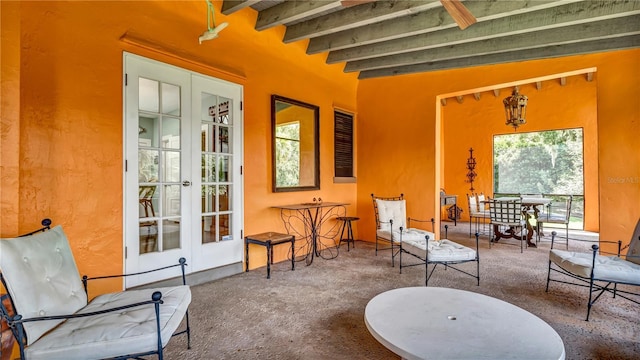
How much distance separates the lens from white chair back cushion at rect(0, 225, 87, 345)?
4.72ft

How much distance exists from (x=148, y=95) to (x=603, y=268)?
4249 mm

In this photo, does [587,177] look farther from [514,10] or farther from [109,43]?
[109,43]

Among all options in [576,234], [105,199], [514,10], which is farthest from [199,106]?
[576,234]

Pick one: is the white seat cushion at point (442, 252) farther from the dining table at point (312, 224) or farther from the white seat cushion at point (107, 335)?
the white seat cushion at point (107, 335)

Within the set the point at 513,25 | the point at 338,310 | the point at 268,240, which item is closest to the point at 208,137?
the point at 268,240

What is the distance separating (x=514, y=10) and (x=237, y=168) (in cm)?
329

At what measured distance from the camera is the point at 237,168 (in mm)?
3674

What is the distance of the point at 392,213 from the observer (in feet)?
15.2

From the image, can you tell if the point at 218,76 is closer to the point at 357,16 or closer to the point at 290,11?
the point at 290,11

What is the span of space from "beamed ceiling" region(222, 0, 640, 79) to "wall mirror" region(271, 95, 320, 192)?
0.87 m

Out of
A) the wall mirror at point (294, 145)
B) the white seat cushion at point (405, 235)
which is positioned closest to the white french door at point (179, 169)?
the wall mirror at point (294, 145)

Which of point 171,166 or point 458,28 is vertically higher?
point 458,28

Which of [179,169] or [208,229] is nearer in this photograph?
[179,169]

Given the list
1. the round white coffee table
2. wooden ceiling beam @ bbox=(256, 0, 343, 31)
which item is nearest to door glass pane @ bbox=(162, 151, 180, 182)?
wooden ceiling beam @ bbox=(256, 0, 343, 31)
